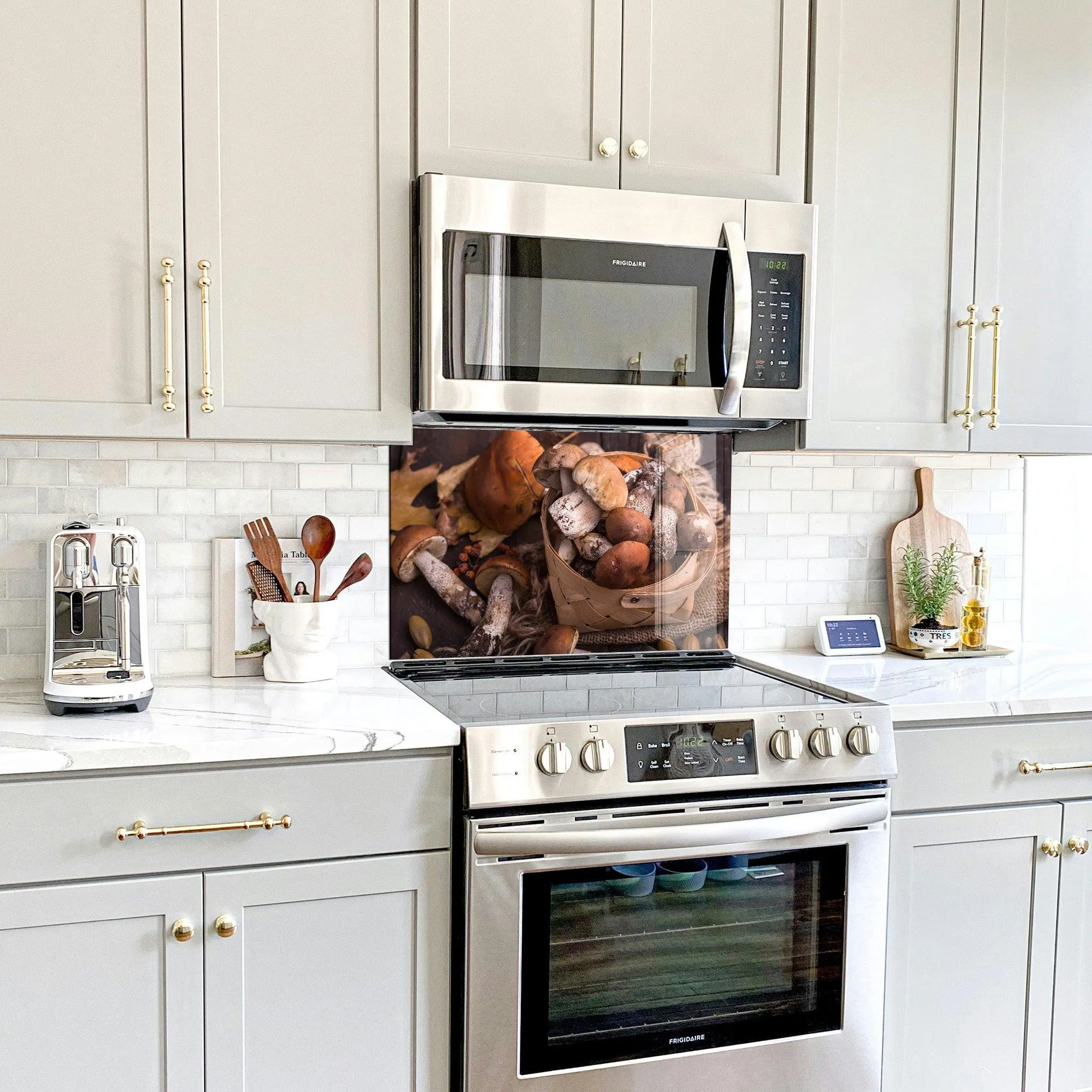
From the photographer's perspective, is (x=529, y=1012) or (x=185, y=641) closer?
(x=529, y=1012)

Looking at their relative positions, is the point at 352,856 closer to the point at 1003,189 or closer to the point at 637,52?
the point at 637,52

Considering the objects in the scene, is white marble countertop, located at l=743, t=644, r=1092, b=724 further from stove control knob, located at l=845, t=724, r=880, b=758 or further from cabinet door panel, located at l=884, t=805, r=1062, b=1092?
cabinet door panel, located at l=884, t=805, r=1062, b=1092

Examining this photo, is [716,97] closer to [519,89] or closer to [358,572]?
[519,89]

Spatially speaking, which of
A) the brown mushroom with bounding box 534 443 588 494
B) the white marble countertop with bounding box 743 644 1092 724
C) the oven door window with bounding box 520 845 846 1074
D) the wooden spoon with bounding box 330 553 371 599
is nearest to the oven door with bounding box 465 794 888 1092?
the oven door window with bounding box 520 845 846 1074

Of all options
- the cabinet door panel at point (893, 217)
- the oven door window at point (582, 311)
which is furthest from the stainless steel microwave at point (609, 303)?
the cabinet door panel at point (893, 217)

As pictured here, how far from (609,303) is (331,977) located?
133 cm

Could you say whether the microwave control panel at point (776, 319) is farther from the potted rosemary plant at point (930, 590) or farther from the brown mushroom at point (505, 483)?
the potted rosemary plant at point (930, 590)

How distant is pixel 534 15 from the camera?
2.14 meters

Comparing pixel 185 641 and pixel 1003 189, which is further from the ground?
pixel 1003 189

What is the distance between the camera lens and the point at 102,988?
1.72 m

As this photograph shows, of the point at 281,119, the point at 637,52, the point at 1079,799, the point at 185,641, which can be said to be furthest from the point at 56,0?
the point at 1079,799

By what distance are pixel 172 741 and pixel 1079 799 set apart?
1.76 meters

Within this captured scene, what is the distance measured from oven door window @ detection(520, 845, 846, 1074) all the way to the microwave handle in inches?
36.0

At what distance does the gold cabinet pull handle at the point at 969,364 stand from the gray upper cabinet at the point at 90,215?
63.8 inches
